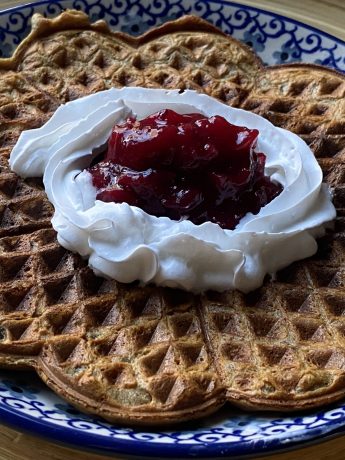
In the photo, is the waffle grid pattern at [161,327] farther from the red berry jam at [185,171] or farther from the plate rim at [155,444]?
the red berry jam at [185,171]

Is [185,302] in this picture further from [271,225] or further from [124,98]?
[124,98]

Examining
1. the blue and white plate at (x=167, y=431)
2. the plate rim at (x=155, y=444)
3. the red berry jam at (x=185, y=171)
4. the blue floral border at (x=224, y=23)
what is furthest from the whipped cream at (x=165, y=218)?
the blue floral border at (x=224, y=23)

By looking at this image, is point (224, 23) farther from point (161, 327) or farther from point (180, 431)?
point (180, 431)

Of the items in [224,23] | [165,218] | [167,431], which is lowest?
[167,431]

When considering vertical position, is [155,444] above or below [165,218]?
below

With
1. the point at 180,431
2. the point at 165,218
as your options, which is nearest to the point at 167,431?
the point at 180,431


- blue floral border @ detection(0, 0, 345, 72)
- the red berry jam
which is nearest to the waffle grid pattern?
the red berry jam
